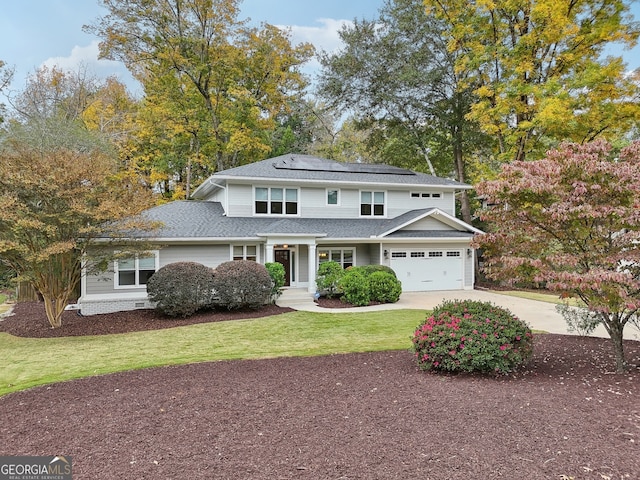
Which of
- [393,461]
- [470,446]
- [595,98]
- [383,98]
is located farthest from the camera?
[383,98]

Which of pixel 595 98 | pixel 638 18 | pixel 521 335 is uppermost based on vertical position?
pixel 638 18

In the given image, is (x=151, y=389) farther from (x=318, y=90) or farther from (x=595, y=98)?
(x=318, y=90)

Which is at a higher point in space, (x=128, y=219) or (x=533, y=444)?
(x=128, y=219)

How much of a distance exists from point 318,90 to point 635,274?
77.1 ft

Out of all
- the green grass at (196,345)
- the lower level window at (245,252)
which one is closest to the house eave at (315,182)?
the lower level window at (245,252)

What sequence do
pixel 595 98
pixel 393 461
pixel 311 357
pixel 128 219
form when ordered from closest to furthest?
1. pixel 393 461
2. pixel 311 357
3. pixel 128 219
4. pixel 595 98

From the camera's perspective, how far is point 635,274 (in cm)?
592

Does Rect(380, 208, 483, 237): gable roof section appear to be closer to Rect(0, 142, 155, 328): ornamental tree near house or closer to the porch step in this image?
the porch step

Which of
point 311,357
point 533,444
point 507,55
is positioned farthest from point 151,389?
point 507,55

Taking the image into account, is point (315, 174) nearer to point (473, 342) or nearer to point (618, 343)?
point (473, 342)

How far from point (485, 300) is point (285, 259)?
337 inches

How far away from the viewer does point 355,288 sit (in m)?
14.7

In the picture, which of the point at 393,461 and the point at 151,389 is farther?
the point at 151,389
